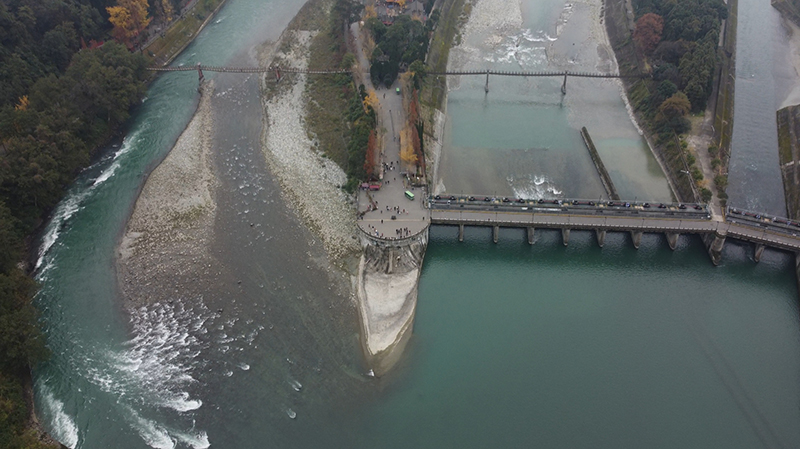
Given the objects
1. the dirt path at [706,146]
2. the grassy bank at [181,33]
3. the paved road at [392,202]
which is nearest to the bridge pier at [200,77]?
the grassy bank at [181,33]

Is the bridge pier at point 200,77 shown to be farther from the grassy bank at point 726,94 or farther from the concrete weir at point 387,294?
the grassy bank at point 726,94

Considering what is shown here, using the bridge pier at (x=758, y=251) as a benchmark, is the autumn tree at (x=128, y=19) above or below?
above

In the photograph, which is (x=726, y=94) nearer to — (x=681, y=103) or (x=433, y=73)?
(x=681, y=103)

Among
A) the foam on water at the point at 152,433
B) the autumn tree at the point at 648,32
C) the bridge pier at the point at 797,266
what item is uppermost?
the autumn tree at the point at 648,32

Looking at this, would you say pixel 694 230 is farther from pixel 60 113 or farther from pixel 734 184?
pixel 60 113

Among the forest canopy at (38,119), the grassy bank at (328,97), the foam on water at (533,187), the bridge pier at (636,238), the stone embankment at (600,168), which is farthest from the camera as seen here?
the grassy bank at (328,97)

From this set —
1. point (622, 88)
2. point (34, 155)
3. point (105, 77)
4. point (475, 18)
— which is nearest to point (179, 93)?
point (105, 77)

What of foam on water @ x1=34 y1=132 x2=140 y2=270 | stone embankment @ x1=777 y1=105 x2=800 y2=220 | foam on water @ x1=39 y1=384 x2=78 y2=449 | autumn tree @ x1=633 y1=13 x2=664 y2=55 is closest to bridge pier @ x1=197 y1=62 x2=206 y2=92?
foam on water @ x1=34 y1=132 x2=140 y2=270
